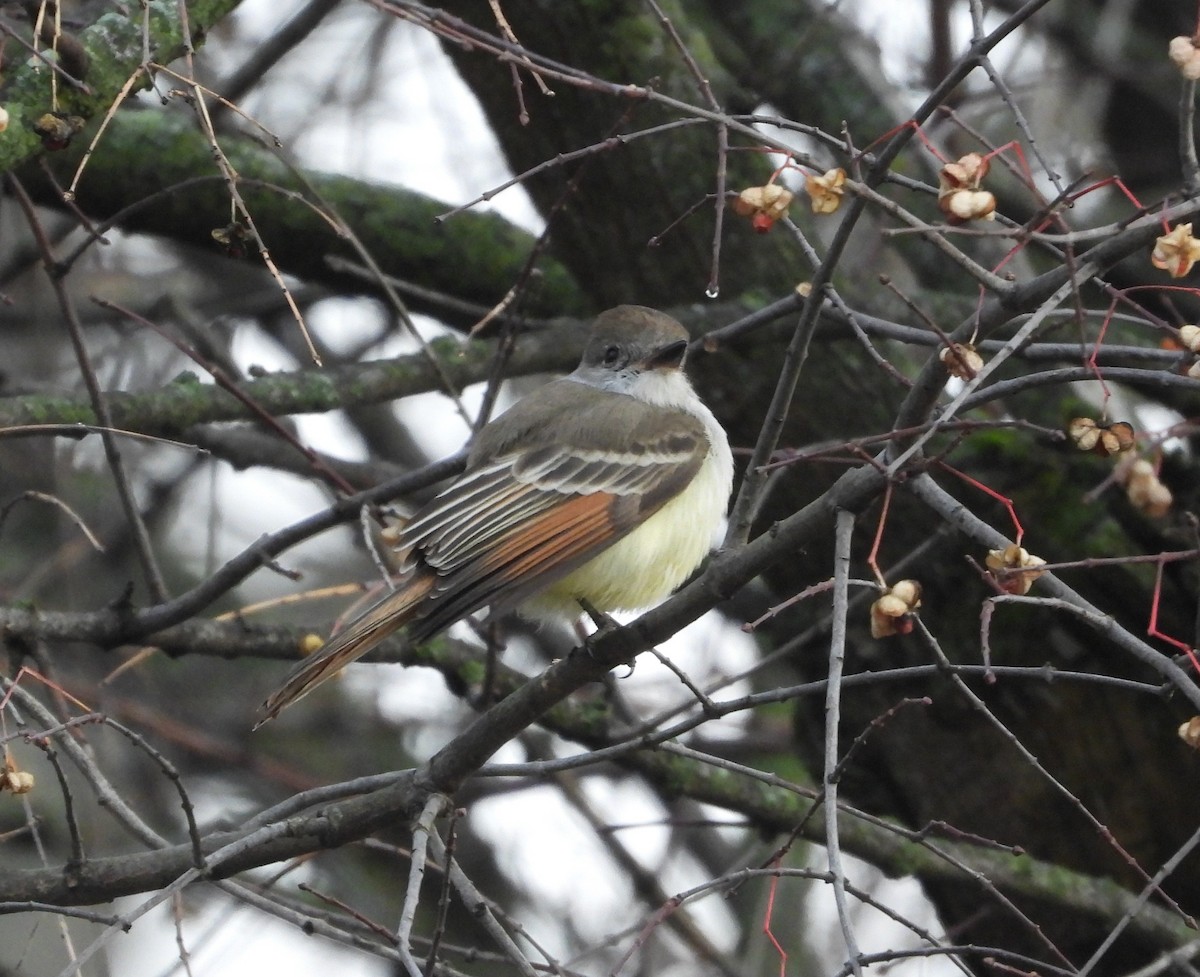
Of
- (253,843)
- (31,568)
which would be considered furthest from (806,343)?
(31,568)

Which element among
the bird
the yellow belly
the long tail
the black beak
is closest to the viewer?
the long tail

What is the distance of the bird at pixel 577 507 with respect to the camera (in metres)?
4.83

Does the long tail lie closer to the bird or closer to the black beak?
the bird

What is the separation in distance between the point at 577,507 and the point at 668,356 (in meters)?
0.82

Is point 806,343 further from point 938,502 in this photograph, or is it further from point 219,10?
point 219,10

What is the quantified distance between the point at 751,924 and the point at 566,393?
3520 millimetres

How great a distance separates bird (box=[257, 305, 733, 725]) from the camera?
483 cm

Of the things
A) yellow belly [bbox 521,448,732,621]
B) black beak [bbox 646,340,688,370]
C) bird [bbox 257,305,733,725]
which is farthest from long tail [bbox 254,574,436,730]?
black beak [bbox 646,340,688,370]

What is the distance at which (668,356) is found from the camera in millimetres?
5852

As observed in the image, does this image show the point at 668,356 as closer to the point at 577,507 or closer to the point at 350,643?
the point at 577,507

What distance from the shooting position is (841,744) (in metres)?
6.85

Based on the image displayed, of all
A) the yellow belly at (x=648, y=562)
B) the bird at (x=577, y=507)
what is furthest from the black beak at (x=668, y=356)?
the yellow belly at (x=648, y=562)

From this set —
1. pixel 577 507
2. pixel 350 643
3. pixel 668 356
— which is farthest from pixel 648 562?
pixel 350 643

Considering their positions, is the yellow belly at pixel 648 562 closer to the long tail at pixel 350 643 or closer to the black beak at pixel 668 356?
the black beak at pixel 668 356
